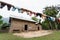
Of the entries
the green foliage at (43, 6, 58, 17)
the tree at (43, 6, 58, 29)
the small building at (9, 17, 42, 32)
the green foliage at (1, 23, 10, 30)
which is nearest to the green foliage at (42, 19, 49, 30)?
the tree at (43, 6, 58, 29)

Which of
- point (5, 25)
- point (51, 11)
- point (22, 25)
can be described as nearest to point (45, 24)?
point (51, 11)

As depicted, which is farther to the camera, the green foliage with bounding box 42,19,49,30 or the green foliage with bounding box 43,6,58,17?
the green foliage with bounding box 43,6,58,17

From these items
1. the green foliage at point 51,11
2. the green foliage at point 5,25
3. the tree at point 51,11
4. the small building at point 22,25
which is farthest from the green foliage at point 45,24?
the green foliage at point 5,25

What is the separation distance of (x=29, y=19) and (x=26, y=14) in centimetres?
62

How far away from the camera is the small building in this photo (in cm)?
1443

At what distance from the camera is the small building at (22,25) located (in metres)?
14.4

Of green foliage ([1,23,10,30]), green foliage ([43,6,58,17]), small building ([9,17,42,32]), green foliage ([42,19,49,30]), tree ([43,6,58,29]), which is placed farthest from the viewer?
green foliage ([43,6,58,17])

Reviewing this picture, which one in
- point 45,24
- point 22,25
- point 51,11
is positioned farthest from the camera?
point 51,11

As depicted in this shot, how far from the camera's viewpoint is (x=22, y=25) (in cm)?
1520

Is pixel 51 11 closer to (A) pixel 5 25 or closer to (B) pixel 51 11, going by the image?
(B) pixel 51 11

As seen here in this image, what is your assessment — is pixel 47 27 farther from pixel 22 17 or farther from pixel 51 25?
pixel 22 17

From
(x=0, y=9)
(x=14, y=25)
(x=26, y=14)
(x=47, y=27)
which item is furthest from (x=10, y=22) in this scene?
(x=47, y=27)

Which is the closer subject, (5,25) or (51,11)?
(5,25)

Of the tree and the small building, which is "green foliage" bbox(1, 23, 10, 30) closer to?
the small building
